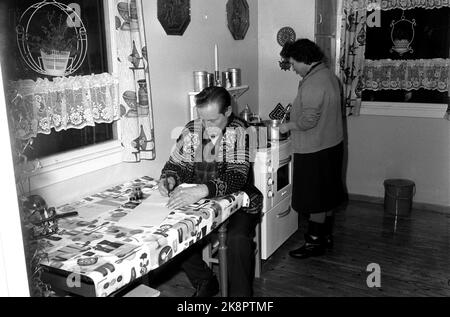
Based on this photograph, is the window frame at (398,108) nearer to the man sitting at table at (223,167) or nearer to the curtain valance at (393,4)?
the curtain valance at (393,4)

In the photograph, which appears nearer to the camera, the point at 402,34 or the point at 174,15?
the point at 174,15

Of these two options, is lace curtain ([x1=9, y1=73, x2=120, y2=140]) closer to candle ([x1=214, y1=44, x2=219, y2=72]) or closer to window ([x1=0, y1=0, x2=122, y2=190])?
window ([x1=0, y1=0, x2=122, y2=190])

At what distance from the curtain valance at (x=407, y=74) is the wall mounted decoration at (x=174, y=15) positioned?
200 cm

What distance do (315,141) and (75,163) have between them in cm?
155

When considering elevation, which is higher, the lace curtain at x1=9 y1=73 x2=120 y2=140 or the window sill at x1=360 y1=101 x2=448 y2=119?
the lace curtain at x1=9 y1=73 x2=120 y2=140

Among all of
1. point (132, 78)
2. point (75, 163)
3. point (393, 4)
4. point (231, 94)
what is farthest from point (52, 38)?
point (393, 4)

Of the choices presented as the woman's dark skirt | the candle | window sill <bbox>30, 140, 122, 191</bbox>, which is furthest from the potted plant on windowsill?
the woman's dark skirt

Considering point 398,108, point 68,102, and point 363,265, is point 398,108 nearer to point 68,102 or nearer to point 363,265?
point 363,265

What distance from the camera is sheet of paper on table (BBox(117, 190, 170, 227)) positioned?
1843 mm

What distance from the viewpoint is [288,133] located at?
11.0 ft

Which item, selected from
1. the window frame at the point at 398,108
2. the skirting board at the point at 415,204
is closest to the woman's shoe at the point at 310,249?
the skirting board at the point at 415,204

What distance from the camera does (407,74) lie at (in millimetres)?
4035

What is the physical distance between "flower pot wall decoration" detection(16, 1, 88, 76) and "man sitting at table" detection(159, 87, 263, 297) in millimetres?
657

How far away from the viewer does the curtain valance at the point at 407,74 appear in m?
3.91
